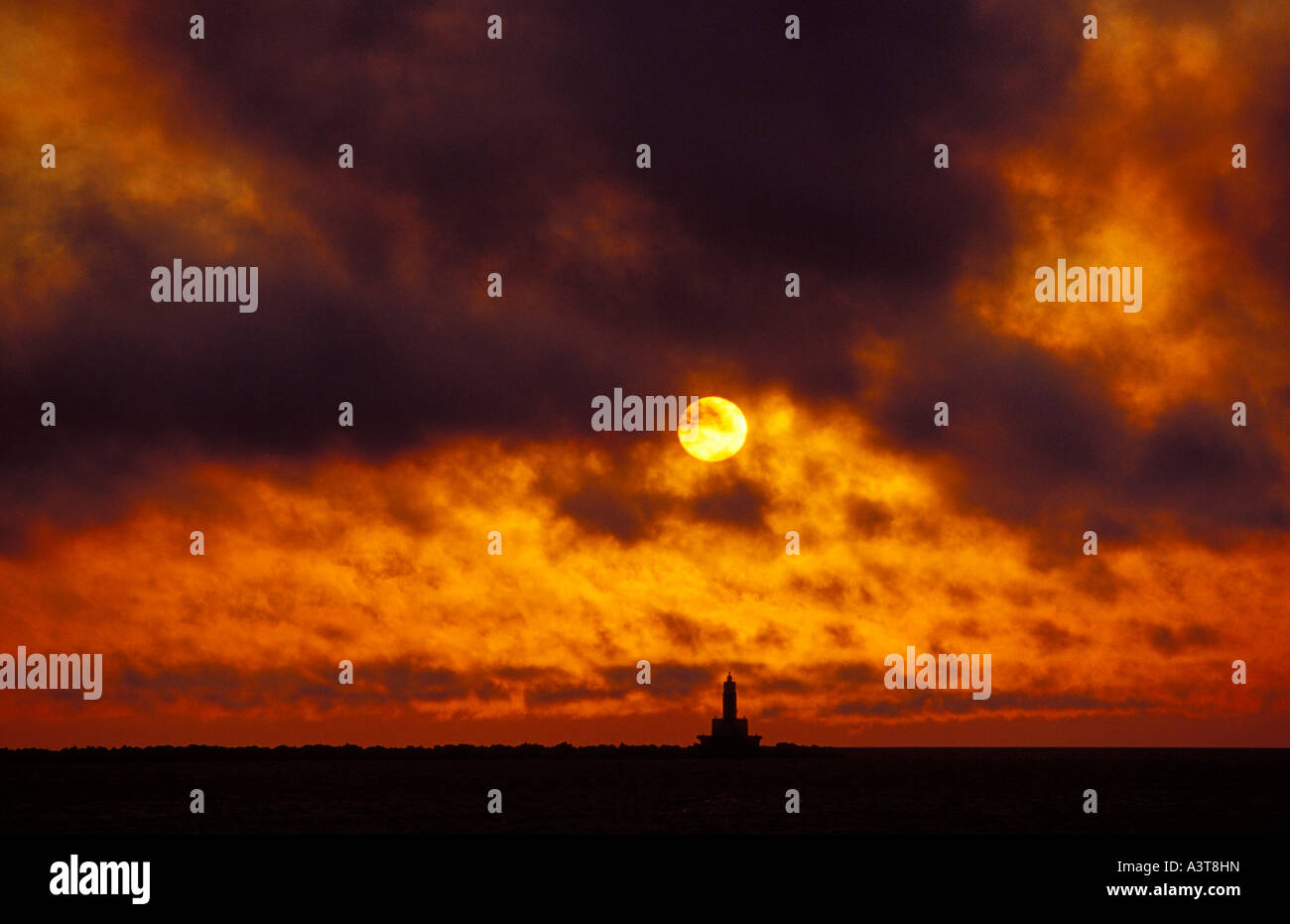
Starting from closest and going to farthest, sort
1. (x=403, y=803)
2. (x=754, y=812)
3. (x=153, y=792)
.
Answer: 1. (x=754, y=812)
2. (x=403, y=803)
3. (x=153, y=792)

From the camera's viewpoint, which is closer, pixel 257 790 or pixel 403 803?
pixel 403 803

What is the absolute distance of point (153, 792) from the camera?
16138 centimetres
